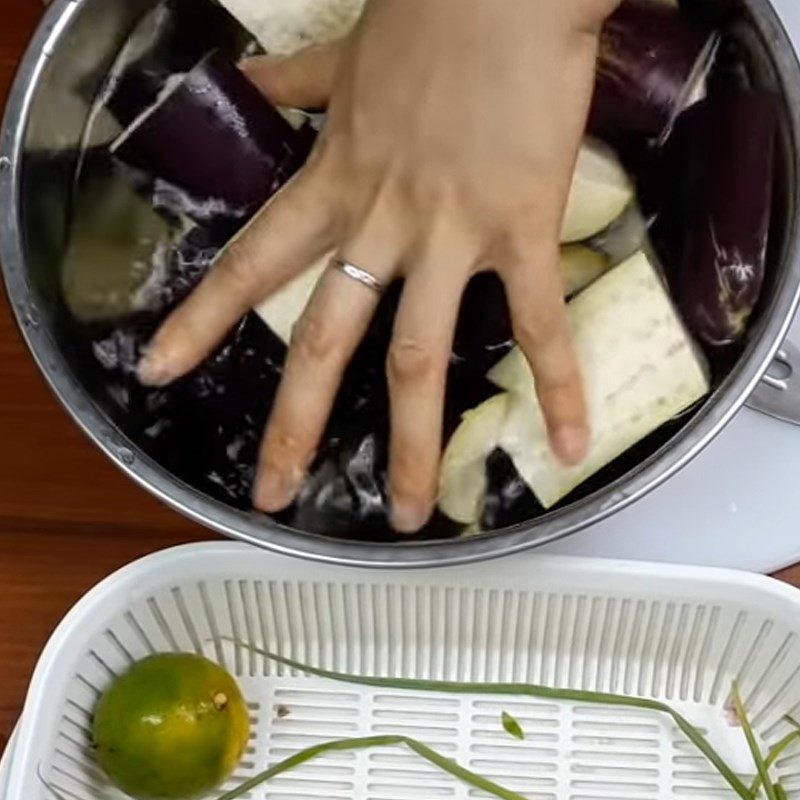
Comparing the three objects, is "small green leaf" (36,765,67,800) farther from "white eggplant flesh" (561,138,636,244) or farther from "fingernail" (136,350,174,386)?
"white eggplant flesh" (561,138,636,244)

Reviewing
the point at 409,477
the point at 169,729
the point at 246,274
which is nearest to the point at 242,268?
the point at 246,274

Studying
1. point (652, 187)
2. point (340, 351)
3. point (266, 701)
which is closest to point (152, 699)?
point (266, 701)

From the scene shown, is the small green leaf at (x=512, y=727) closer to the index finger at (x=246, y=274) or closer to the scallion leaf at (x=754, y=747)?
the scallion leaf at (x=754, y=747)

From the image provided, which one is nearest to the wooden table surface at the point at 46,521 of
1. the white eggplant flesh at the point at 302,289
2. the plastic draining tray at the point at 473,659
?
the plastic draining tray at the point at 473,659

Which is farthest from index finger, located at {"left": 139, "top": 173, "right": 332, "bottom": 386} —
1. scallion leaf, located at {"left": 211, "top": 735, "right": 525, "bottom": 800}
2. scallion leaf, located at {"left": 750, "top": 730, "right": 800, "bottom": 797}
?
scallion leaf, located at {"left": 750, "top": 730, "right": 800, "bottom": 797}

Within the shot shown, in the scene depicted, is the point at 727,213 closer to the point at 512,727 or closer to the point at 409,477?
the point at 409,477
